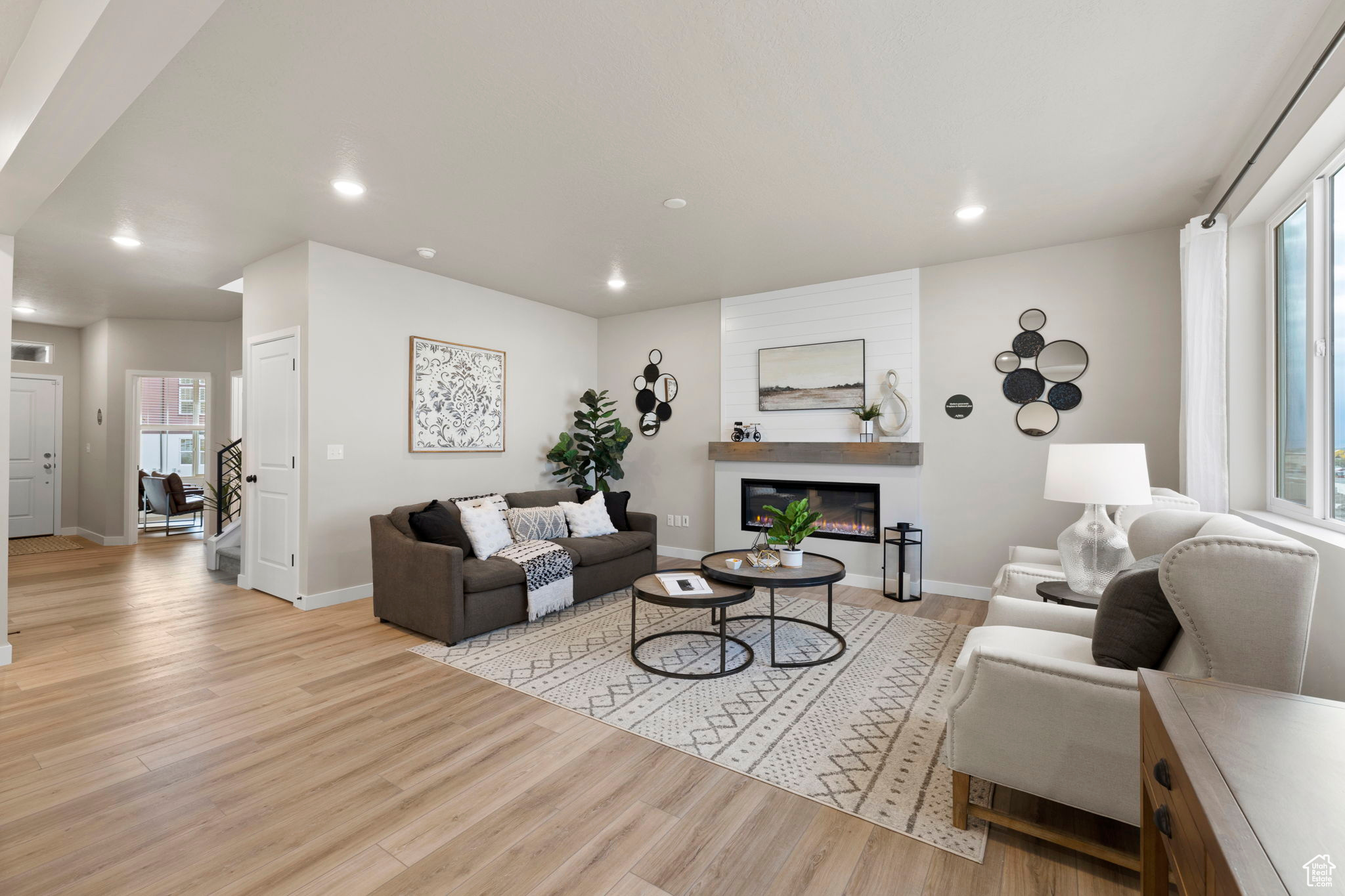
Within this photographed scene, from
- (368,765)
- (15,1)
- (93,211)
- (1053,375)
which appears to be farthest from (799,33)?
(93,211)

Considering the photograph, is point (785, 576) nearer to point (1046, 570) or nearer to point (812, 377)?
point (1046, 570)

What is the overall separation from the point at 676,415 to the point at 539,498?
1.87 meters

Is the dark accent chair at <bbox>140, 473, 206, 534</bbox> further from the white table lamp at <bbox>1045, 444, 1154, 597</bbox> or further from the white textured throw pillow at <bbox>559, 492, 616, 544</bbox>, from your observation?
the white table lamp at <bbox>1045, 444, 1154, 597</bbox>

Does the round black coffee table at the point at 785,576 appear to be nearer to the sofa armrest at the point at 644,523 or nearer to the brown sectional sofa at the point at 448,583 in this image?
the brown sectional sofa at the point at 448,583

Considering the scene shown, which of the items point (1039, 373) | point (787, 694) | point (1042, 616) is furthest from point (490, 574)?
point (1039, 373)

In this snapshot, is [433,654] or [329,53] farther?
[433,654]

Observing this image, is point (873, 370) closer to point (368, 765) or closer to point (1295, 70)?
point (1295, 70)

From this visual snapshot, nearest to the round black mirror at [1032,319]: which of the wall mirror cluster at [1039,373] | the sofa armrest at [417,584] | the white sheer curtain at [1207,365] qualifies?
the wall mirror cluster at [1039,373]

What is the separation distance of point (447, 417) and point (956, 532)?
4.38 meters

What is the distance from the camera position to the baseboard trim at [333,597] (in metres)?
4.24

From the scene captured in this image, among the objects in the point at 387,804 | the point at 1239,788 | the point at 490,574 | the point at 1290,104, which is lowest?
the point at 387,804

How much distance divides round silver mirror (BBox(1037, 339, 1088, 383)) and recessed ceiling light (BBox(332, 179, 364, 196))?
4.68m

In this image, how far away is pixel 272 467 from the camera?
4535 mm

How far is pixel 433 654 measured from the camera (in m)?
3.38
